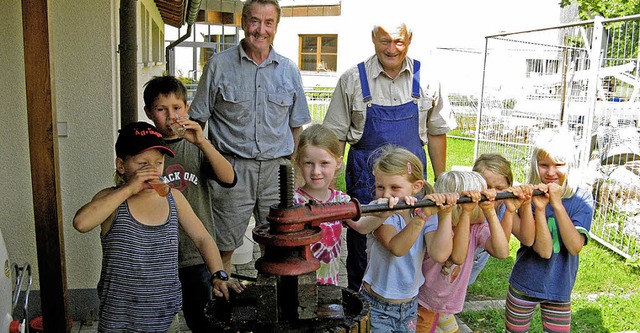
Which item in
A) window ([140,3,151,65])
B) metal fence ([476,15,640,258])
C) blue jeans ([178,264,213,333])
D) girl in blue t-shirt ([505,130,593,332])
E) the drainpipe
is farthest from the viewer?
window ([140,3,151,65])

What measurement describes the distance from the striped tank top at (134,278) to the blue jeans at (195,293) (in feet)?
1.67

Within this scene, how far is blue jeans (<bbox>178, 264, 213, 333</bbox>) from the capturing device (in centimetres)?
302

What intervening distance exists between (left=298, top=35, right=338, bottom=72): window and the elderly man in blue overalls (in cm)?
2512

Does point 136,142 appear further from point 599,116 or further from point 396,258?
point 599,116

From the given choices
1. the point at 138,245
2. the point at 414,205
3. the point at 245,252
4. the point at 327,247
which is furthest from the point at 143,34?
the point at 414,205

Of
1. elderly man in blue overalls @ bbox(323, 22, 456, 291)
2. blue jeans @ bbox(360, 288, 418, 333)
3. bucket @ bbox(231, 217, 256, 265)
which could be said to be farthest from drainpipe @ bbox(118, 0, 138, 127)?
blue jeans @ bbox(360, 288, 418, 333)

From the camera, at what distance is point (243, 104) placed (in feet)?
12.4

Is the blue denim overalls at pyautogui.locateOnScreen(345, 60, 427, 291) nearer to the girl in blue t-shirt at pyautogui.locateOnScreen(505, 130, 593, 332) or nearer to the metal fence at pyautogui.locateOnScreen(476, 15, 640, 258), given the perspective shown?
the girl in blue t-shirt at pyautogui.locateOnScreen(505, 130, 593, 332)

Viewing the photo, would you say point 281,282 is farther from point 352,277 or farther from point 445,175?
point 352,277

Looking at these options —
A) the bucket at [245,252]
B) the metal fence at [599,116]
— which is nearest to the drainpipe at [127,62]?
the bucket at [245,252]

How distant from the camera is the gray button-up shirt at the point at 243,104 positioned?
3781 millimetres

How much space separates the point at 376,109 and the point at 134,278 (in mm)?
1889

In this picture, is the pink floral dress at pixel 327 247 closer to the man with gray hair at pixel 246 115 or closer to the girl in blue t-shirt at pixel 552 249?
the man with gray hair at pixel 246 115

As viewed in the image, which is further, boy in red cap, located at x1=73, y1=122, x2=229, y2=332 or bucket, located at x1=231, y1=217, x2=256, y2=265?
bucket, located at x1=231, y1=217, x2=256, y2=265
